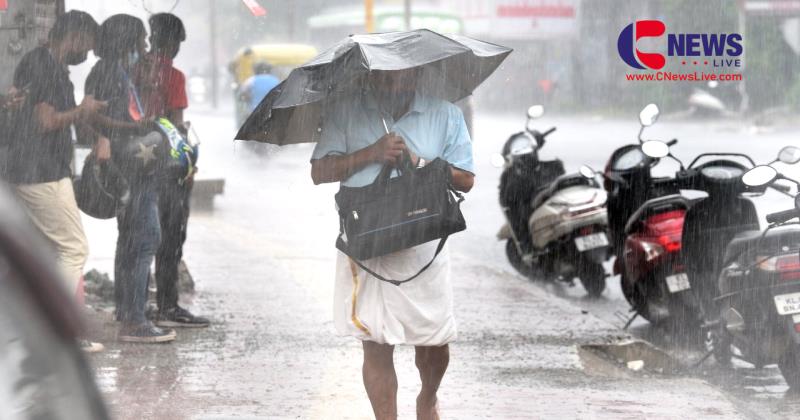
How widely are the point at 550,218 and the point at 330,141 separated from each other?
208 inches

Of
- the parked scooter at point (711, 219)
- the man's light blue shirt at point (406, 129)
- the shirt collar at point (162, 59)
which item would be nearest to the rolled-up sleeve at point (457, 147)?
the man's light blue shirt at point (406, 129)

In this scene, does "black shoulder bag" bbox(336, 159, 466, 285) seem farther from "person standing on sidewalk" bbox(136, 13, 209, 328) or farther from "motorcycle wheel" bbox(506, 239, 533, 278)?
"motorcycle wheel" bbox(506, 239, 533, 278)

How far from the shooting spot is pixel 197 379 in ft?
21.4

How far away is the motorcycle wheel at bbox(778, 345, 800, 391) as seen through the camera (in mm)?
6461

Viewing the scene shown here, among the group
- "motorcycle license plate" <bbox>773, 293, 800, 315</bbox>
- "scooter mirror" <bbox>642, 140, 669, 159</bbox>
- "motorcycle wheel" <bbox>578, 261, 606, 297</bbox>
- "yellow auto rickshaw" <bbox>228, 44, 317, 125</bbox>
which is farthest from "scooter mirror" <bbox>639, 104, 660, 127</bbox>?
"yellow auto rickshaw" <bbox>228, 44, 317, 125</bbox>

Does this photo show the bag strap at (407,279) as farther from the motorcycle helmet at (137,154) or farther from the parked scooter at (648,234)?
the parked scooter at (648,234)

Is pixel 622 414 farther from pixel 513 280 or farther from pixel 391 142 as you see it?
pixel 513 280

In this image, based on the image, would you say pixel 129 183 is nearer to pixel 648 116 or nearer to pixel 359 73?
pixel 359 73

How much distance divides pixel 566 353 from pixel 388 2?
1300 inches

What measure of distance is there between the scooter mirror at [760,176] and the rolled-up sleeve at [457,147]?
208cm

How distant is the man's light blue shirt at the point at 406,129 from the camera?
16.1 feet

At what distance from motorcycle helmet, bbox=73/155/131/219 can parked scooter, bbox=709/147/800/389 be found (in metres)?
3.28

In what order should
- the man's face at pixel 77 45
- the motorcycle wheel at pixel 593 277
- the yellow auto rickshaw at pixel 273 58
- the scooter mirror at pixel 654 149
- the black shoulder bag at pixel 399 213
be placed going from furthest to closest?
the yellow auto rickshaw at pixel 273 58 < the motorcycle wheel at pixel 593 277 < the scooter mirror at pixel 654 149 < the man's face at pixel 77 45 < the black shoulder bag at pixel 399 213

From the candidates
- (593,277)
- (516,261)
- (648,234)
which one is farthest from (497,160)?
(648,234)
